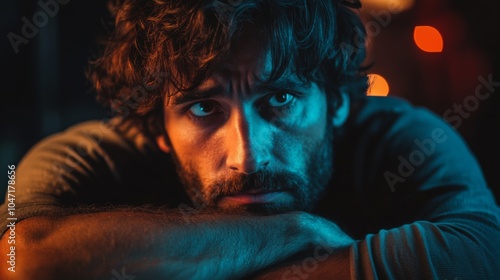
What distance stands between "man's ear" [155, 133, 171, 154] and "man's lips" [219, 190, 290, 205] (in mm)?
447

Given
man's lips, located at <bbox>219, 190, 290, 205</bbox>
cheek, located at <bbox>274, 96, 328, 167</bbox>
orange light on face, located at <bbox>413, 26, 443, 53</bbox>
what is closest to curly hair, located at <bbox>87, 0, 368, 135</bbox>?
cheek, located at <bbox>274, 96, 328, 167</bbox>

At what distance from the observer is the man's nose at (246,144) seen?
1.36 meters

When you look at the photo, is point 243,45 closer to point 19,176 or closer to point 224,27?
point 224,27

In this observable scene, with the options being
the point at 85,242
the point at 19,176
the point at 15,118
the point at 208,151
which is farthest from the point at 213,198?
the point at 15,118

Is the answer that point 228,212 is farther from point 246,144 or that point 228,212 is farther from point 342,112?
point 342,112

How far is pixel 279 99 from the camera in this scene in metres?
1.51

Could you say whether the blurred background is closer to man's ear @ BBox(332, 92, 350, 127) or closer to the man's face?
man's ear @ BBox(332, 92, 350, 127)

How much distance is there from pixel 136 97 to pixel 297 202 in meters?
0.69

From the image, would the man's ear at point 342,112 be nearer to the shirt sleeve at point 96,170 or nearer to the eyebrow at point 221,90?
the eyebrow at point 221,90

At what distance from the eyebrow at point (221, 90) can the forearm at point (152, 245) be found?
38 cm

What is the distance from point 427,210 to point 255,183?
21.2 inches

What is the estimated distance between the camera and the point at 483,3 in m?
2.41

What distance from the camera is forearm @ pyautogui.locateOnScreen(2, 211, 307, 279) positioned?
1.04 meters

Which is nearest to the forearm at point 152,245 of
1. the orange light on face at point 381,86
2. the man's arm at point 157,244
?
the man's arm at point 157,244
